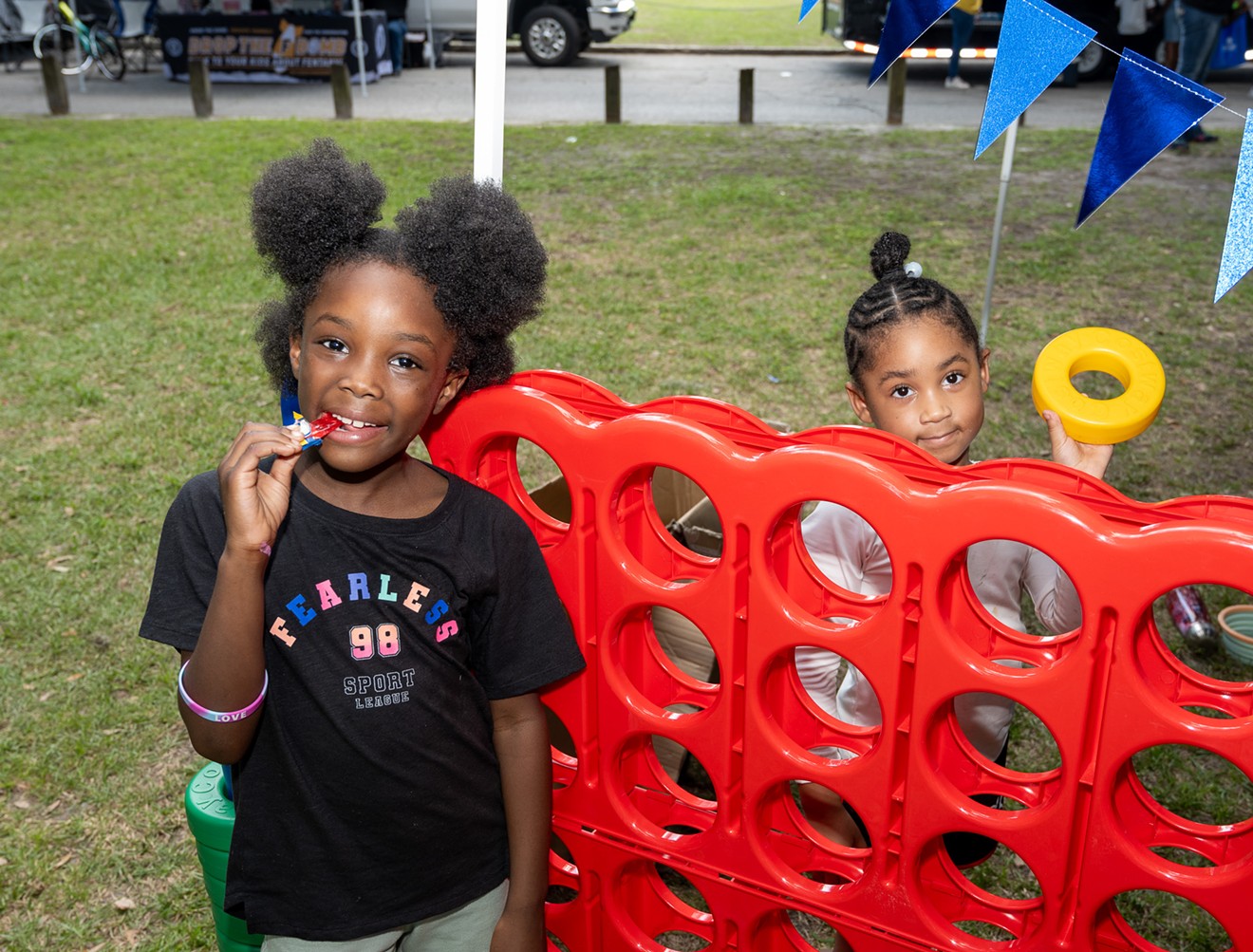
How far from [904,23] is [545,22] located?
15500 millimetres

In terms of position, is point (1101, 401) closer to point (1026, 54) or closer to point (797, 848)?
point (1026, 54)

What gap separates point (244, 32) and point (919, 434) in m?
15.8

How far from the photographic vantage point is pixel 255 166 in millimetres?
10227

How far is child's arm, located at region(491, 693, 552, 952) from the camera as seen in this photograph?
2.11 metres

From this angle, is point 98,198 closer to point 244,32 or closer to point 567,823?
point 244,32

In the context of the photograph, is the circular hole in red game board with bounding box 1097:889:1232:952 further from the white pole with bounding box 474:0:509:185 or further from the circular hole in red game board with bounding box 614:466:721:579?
the white pole with bounding box 474:0:509:185

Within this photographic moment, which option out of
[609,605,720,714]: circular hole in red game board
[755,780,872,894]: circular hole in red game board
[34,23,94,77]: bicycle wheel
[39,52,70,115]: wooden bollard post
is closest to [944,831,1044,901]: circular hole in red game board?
[755,780,872,894]: circular hole in red game board

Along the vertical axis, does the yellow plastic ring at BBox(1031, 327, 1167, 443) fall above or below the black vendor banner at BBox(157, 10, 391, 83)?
below

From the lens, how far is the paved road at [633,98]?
13109 mm

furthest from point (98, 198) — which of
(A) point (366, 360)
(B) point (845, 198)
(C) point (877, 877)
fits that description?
(C) point (877, 877)

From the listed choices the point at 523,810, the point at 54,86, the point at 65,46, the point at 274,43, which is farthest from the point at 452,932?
the point at 65,46

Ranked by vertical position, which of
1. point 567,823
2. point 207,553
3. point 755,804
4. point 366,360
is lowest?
point 567,823

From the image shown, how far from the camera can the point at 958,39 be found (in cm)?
1445

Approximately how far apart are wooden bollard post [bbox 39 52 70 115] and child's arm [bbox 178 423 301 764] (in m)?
13.3
